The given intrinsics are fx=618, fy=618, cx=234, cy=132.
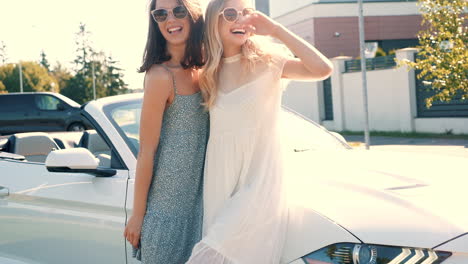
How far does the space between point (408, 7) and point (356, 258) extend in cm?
3382

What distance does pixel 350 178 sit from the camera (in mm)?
2893

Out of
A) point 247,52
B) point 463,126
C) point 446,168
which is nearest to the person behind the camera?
point 247,52

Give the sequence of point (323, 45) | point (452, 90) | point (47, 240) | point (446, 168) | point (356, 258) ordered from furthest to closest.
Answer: point (323, 45)
point (452, 90)
point (47, 240)
point (446, 168)
point (356, 258)

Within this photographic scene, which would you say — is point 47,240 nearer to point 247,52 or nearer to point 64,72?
point 247,52

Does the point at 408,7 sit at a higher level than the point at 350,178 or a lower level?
higher

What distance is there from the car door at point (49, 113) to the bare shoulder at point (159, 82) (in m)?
18.7

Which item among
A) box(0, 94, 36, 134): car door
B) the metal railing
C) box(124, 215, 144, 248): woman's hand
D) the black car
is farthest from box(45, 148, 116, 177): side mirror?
the metal railing

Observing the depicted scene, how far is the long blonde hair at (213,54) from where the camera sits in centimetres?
269

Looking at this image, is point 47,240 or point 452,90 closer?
point 47,240

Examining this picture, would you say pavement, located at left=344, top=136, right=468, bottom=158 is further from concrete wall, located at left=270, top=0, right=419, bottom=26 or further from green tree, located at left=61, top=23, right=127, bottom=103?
green tree, located at left=61, top=23, right=127, bottom=103

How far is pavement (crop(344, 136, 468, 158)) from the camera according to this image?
14.6 metres

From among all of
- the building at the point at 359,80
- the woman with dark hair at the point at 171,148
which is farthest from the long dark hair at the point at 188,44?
the building at the point at 359,80

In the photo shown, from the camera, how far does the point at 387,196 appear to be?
104 inches

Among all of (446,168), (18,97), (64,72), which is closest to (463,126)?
(18,97)
